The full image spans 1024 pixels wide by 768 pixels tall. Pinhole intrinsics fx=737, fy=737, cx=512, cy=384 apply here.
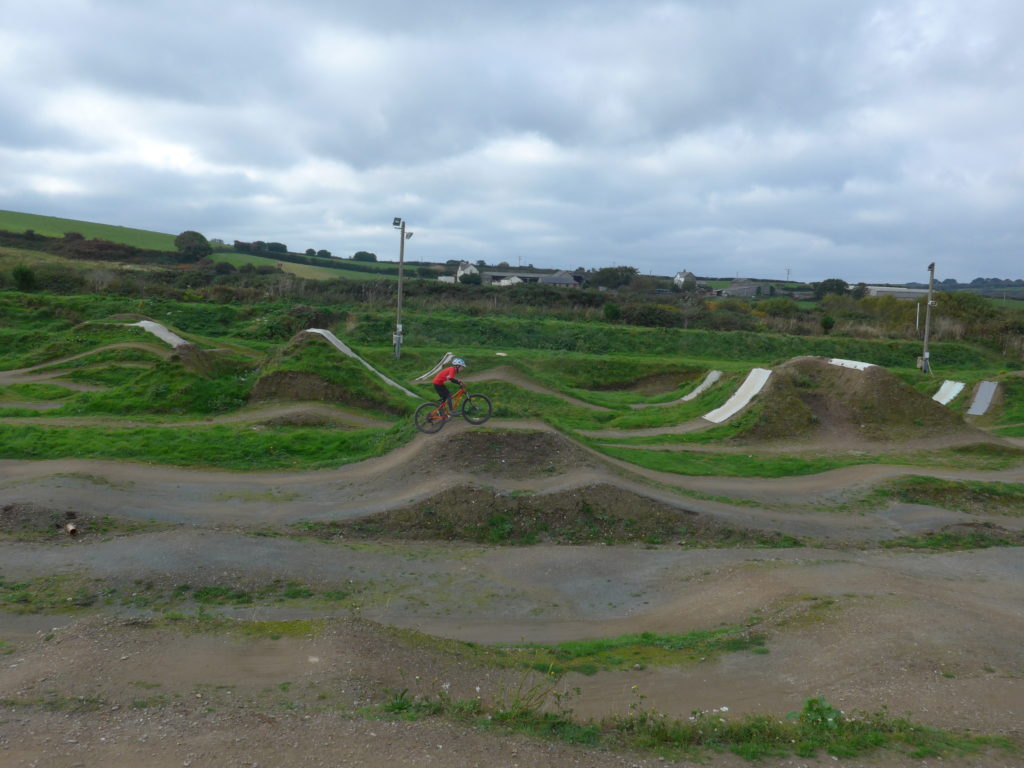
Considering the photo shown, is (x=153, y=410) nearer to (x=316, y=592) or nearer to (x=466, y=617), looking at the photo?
(x=316, y=592)

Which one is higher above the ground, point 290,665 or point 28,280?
point 28,280

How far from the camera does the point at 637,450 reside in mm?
20234

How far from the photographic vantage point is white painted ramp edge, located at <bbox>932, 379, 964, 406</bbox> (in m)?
33.4

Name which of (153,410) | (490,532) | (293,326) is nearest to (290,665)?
(490,532)

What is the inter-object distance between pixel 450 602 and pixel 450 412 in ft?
25.3

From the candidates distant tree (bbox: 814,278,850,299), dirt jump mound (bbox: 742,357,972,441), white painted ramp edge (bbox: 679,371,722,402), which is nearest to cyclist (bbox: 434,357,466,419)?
dirt jump mound (bbox: 742,357,972,441)

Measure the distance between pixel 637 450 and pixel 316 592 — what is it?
11.6 m

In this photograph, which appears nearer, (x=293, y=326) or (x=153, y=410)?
(x=153, y=410)

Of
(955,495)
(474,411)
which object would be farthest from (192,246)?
(955,495)

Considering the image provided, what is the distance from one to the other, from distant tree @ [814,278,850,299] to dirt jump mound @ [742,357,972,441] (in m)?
78.3

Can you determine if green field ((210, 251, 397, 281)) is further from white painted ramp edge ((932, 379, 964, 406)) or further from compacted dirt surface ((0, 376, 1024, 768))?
compacted dirt surface ((0, 376, 1024, 768))

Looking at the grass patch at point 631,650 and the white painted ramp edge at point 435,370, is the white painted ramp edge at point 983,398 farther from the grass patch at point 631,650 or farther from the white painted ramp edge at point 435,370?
the grass patch at point 631,650

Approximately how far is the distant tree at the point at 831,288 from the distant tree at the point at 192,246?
77738 mm

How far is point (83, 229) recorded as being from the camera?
Result: 87938 millimetres
